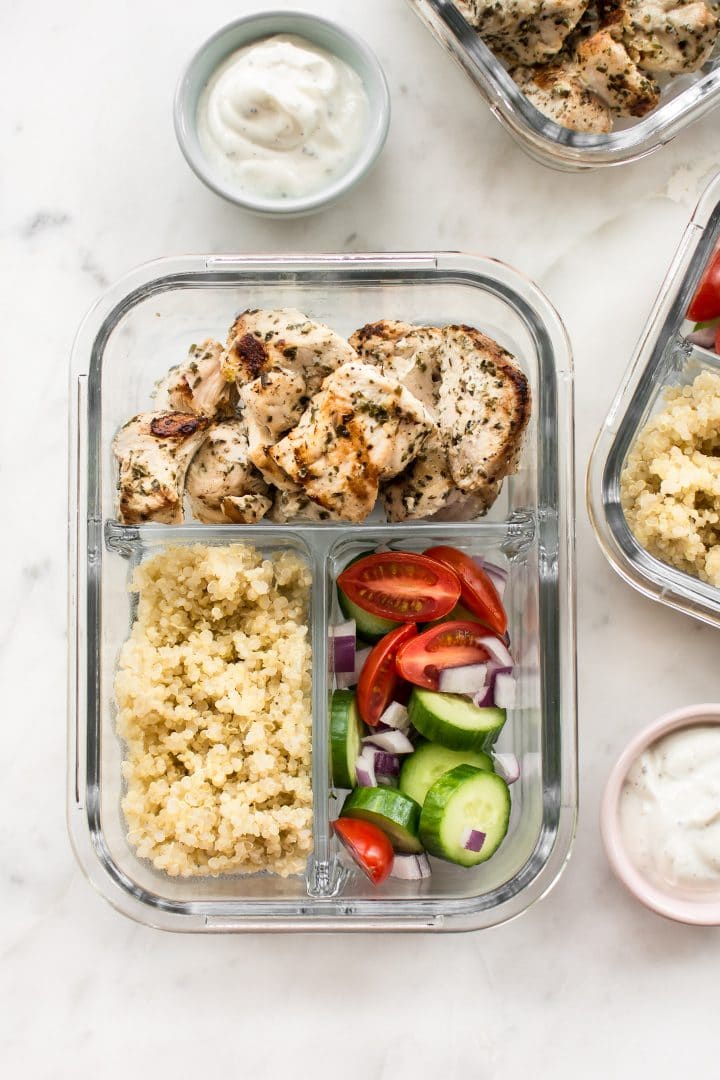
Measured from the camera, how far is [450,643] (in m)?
2.24

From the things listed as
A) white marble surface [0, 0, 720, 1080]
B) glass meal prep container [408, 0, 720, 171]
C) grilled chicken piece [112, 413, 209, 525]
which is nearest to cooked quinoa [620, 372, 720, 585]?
white marble surface [0, 0, 720, 1080]

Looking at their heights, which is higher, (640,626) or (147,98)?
(147,98)

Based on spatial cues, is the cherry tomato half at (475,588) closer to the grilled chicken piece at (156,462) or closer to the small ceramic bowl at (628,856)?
the small ceramic bowl at (628,856)

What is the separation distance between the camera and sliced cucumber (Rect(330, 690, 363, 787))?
7.29ft

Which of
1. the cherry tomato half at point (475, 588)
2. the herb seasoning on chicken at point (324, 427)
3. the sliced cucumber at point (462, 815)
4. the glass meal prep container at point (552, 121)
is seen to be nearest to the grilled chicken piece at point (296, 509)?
the herb seasoning on chicken at point (324, 427)

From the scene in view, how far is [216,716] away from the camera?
218 cm

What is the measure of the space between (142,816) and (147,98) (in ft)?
5.57

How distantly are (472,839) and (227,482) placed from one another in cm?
90

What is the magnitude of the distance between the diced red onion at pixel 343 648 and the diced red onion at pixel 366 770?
19 cm

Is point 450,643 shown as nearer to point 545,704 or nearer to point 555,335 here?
point 545,704

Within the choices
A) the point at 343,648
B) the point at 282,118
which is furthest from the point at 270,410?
the point at 282,118

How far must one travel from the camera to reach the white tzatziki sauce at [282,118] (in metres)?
2.31

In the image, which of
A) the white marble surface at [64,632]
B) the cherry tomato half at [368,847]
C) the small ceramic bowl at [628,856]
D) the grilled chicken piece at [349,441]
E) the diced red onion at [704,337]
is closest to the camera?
the grilled chicken piece at [349,441]

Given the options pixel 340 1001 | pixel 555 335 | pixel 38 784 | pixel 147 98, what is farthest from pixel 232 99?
pixel 340 1001
